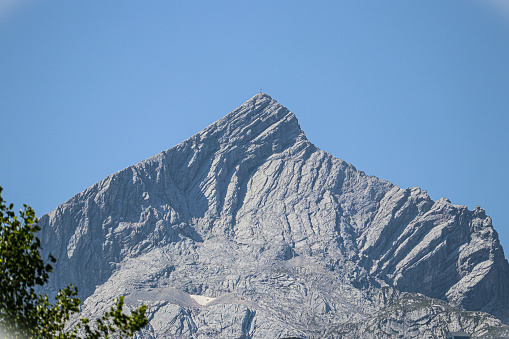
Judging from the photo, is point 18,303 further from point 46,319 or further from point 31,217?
point 31,217

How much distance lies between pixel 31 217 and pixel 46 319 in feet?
27.7

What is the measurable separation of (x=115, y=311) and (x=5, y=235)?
31.9ft

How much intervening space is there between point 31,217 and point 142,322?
423 inches

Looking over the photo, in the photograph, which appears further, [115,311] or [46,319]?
[46,319]

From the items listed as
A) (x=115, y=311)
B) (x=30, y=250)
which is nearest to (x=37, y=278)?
(x=30, y=250)

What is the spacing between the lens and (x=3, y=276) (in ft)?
192

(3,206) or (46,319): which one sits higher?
(3,206)

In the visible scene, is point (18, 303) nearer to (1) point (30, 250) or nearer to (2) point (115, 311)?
(1) point (30, 250)

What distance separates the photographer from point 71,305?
60.3m

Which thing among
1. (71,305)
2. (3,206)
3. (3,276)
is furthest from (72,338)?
(3,206)

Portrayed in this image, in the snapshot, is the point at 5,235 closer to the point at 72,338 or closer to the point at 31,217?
the point at 31,217

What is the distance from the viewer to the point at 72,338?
5984 cm

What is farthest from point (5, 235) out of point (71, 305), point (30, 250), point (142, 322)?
point (142, 322)

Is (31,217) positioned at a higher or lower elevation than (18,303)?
higher
